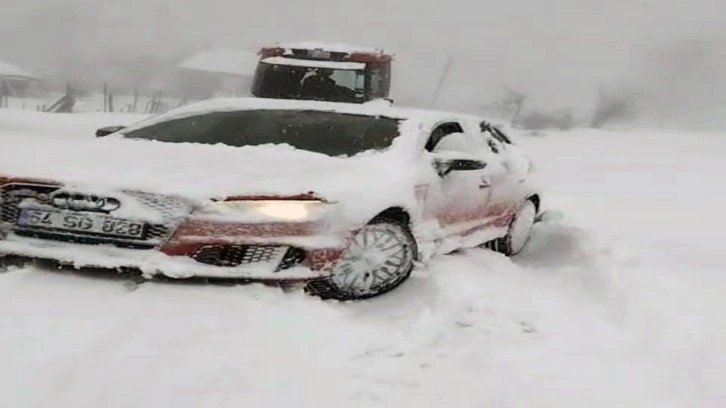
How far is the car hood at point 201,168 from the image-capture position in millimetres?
4223

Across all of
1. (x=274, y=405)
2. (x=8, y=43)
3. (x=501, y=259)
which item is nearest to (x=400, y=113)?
(x=501, y=259)

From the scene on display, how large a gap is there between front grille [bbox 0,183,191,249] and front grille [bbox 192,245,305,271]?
19 cm

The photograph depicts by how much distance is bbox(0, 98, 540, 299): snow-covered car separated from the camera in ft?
13.5

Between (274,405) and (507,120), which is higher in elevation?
(274,405)

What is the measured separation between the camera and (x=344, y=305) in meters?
4.41

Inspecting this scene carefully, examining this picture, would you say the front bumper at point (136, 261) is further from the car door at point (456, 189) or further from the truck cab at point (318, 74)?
the truck cab at point (318, 74)

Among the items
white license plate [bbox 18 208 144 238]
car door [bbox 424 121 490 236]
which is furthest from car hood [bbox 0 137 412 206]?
car door [bbox 424 121 490 236]

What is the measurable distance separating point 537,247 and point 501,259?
125cm

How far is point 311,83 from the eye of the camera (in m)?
12.3

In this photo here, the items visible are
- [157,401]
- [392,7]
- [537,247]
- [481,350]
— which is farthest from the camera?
[392,7]

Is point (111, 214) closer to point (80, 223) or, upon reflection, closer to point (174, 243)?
point (80, 223)

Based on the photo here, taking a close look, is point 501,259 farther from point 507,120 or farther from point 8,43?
point 8,43

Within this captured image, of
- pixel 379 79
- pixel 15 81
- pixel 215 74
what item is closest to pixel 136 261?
pixel 379 79

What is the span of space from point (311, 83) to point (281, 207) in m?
8.27
